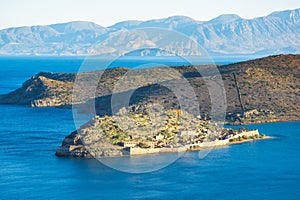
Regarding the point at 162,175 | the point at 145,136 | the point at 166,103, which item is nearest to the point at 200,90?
the point at 166,103

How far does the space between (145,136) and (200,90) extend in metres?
34.5

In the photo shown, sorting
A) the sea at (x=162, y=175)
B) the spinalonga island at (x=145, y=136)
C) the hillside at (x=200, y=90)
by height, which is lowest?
the sea at (x=162, y=175)

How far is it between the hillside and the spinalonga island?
1336 centimetres

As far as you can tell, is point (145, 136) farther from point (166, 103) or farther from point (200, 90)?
point (200, 90)

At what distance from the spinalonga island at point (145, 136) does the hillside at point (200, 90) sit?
526 inches

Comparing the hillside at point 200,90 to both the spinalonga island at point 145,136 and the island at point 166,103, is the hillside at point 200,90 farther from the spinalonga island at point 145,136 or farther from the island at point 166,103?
the spinalonga island at point 145,136

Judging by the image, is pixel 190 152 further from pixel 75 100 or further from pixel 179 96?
pixel 75 100

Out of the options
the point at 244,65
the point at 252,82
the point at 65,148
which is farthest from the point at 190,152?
the point at 244,65

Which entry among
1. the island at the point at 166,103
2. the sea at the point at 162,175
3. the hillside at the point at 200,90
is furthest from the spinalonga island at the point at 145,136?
the hillside at the point at 200,90

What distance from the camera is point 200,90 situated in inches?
3652

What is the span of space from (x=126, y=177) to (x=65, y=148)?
968 cm

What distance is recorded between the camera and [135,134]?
59.4 m

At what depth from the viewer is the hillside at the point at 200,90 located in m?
83.9

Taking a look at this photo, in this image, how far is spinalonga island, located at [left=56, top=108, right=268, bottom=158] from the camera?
55.7 meters
